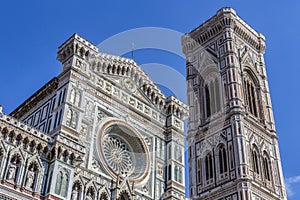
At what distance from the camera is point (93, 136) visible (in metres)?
17.1

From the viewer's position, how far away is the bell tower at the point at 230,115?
82.8 ft

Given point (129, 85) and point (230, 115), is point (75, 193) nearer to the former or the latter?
point (129, 85)

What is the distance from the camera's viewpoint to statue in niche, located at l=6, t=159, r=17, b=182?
13.6 metres

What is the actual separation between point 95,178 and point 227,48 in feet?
57.6

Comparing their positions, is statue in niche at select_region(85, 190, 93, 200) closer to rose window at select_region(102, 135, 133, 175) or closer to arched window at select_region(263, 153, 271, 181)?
rose window at select_region(102, 135, 133, 175)

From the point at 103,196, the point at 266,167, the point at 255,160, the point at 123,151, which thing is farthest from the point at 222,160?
the point at 103,196

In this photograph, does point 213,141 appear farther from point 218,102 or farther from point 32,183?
point 32,183

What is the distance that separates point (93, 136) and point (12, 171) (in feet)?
13.2

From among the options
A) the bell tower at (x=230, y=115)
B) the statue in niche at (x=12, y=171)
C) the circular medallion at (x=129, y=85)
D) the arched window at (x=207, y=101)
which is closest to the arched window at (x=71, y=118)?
the statue in niche at (x=12, y=171)

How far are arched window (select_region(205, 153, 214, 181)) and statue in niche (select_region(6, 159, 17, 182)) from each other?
48.5 feet

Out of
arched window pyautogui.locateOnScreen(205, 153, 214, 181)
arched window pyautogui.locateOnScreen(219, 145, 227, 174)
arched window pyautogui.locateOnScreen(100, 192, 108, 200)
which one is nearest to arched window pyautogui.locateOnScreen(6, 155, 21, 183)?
arched window pyautogui.locateOnScreen(100, 192, 108, 200)

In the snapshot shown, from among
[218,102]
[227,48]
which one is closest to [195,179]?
[218,102]

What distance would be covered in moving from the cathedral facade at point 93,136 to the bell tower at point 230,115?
5753 mm

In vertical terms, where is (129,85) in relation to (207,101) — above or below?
below
